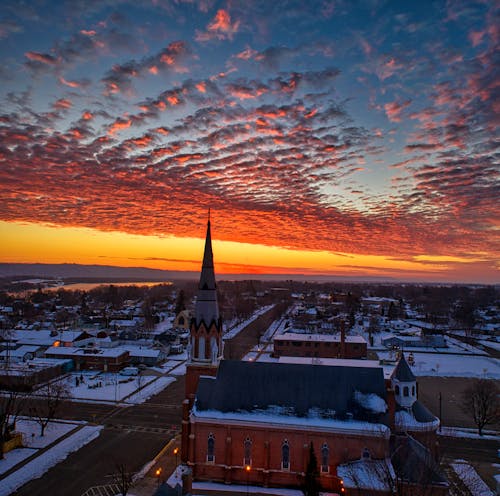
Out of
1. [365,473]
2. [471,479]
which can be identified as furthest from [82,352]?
[471,479]

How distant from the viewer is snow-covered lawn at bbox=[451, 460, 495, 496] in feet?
90.7

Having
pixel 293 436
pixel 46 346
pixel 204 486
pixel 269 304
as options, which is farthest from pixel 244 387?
pixel 269 304

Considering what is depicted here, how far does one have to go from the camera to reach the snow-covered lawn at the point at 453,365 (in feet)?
211

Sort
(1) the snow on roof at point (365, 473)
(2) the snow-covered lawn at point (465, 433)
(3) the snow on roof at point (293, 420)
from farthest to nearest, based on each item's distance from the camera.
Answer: (2) the snow-covered lawn at point (465, 433)
(3) the snow on roof at point (293, 420)
(1) the snow on roof at point (365, 473)

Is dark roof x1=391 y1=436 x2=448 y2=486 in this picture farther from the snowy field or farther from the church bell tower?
the snowy field

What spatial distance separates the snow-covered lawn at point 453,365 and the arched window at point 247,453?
4451 centimetres

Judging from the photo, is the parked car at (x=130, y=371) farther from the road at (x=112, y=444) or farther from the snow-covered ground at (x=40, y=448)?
the snow-covered ground at (x=40, y=448)

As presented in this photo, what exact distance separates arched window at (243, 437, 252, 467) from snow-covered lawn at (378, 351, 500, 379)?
146 ft

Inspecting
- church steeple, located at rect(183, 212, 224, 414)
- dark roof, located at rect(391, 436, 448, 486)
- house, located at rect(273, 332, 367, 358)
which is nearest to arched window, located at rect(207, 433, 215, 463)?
church steeple, located at rect(183, 212, 224, 414)

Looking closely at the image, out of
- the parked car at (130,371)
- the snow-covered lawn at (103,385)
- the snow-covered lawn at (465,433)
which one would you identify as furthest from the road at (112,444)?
the snow-covered lawn at (465,433)

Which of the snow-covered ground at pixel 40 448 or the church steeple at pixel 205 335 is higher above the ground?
the church steeple at pixel 205 335

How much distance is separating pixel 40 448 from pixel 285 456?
2125cm

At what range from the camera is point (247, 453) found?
92.2 ft

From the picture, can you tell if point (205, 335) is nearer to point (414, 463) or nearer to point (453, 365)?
point (414, 463)
